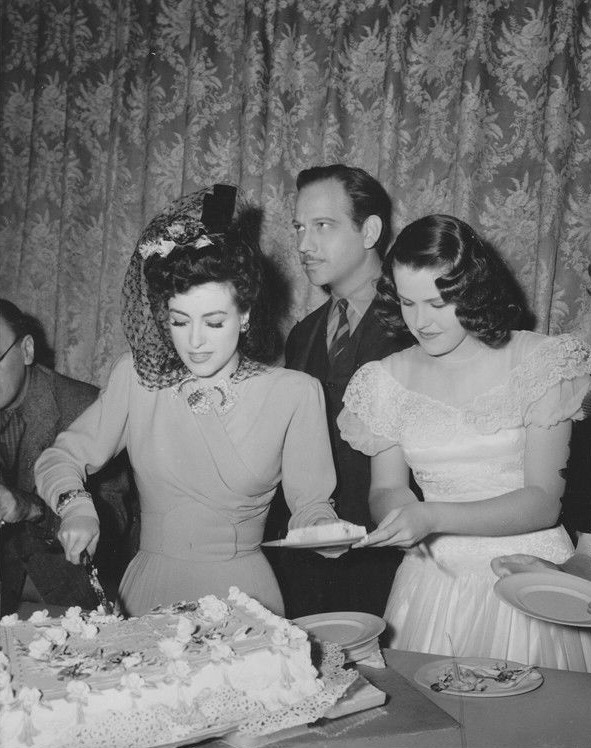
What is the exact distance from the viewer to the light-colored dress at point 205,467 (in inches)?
83.6

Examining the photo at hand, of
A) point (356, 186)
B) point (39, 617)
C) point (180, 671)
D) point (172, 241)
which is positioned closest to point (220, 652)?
point (180, 671)

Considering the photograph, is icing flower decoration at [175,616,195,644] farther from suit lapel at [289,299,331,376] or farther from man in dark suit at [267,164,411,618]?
suit lapel at [289,299,331,376]

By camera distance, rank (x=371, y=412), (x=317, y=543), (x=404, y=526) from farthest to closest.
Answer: (x=371, y=412)
(x=404, y=526)
(x=317, y=543)

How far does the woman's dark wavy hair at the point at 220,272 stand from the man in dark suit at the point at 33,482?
1.09 m

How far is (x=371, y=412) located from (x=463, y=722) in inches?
43.3

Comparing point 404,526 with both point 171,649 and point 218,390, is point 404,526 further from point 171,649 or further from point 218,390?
point 171,649

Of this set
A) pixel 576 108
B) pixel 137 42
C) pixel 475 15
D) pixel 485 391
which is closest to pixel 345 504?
pixel 485 391

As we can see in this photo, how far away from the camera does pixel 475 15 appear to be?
323 centimetres

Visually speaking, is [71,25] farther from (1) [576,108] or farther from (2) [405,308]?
(2) [405,308]

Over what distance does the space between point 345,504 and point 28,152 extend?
2.68 m

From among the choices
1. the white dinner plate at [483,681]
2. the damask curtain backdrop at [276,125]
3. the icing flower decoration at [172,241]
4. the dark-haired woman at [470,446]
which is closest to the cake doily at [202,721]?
the white dinner plate at [483,681]

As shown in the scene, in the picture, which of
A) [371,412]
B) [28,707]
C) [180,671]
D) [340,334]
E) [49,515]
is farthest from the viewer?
[340,334]

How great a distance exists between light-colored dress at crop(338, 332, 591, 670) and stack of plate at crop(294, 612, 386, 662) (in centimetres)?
49

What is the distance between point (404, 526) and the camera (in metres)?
1.93
